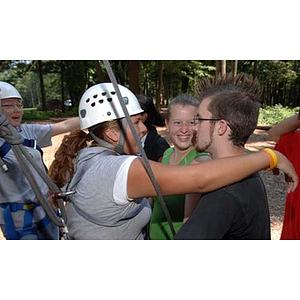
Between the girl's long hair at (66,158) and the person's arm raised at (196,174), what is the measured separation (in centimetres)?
53

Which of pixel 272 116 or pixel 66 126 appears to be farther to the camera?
pixel 272 116

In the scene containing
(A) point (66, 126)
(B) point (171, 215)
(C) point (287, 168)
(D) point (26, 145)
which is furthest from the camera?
(A) point (66, 126)

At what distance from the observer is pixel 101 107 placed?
1654 mm

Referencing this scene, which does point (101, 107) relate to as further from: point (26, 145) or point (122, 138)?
point (26, 145)

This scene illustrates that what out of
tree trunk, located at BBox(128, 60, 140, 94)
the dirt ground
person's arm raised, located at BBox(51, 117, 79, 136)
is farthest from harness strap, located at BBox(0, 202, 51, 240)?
tree trunk, located at BBox(128, 60, 140, 94)

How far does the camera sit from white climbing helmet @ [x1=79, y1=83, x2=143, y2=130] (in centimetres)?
164

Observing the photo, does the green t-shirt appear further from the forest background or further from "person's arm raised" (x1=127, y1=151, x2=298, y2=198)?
the forest background

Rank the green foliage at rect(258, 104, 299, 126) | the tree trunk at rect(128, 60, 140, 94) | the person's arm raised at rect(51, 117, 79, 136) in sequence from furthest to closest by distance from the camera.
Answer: the green foliage at rect(258, 104, 299, 126), the tree trunk at rect(128, 60, 140, 94), the person's arm raised at rect(51, 117, 79, 136)

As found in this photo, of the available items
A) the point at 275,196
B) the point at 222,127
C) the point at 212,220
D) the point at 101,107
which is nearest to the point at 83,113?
the point at 101,107

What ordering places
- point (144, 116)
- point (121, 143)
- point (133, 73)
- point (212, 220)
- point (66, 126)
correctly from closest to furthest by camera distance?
point (212, 220) < point (121, 143) < point (66, 126) < point (144, 116) < point (133, 73)

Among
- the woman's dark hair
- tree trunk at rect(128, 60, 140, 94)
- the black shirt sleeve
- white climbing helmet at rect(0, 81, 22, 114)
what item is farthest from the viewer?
tree trunk at rect(128, 60, 140, 94)

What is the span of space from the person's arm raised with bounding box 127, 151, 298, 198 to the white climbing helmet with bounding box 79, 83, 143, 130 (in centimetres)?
41

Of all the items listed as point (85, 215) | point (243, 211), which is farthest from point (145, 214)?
point (243, 211)

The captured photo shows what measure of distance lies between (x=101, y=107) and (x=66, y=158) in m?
0.38
